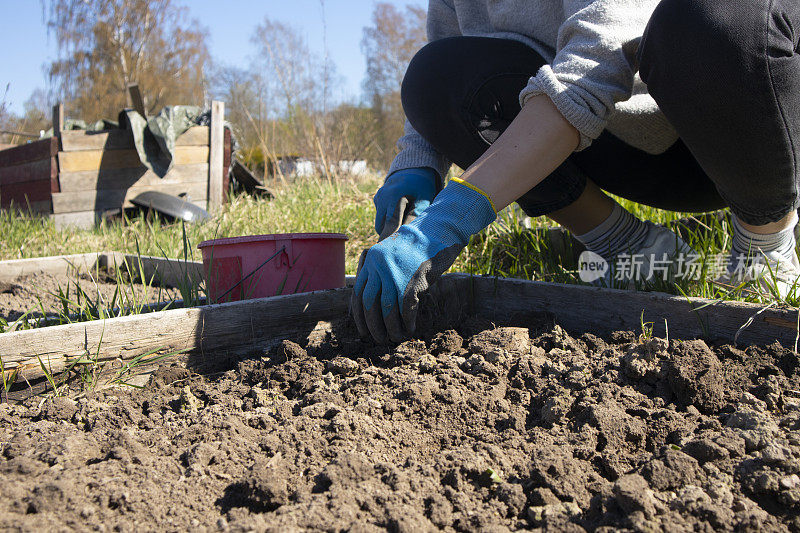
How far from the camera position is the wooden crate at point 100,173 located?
4836 mm

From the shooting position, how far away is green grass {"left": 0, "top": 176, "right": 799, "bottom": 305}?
2.00 metres

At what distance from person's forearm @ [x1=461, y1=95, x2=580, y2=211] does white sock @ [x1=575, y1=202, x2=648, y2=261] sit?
22.7 inches

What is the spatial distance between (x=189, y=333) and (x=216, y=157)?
4.26 meters

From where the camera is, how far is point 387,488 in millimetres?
879

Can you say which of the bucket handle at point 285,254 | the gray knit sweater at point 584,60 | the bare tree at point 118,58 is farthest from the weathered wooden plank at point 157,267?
the bare tree at point 118,58

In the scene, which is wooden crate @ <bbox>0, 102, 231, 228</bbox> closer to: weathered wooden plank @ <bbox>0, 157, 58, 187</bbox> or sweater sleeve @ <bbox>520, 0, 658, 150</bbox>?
weathered wooden plank @ <bbox>0, 157, 58, 187</bbox>

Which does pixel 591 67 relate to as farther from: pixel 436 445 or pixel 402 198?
pixel 436 445

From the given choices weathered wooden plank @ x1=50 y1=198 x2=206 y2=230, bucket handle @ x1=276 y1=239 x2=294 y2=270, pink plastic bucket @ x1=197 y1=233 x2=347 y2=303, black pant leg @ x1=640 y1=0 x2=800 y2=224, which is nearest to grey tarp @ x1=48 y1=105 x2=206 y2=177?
weathered wooden plank @ x1=50 y1=198 x2=206 y2=230

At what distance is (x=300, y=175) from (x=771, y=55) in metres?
5.22

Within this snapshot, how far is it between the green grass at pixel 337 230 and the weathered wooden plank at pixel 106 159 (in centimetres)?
57

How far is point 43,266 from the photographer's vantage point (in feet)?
9.71

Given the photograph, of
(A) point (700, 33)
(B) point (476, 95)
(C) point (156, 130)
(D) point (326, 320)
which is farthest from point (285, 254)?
(C) point (156, 130)

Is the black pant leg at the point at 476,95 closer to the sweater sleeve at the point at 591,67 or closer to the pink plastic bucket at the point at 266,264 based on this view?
the sweater sleeve at the point at 591,67

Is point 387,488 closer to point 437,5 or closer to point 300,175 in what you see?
point 437,5
